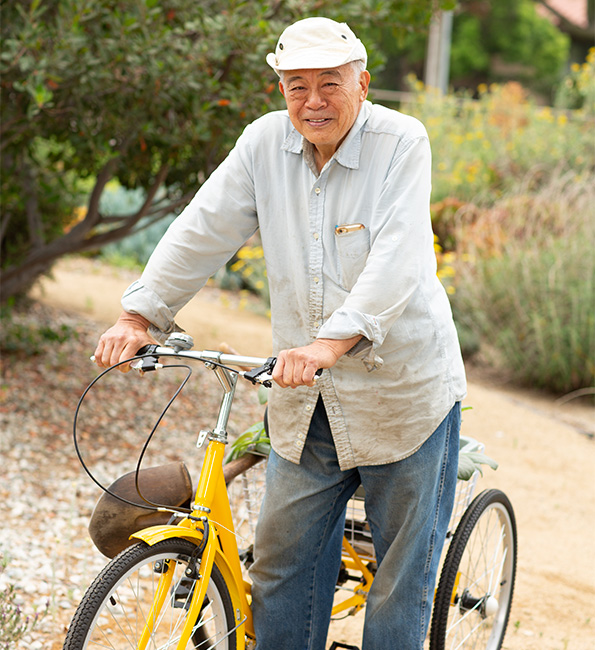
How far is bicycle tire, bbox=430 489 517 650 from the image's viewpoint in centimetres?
254

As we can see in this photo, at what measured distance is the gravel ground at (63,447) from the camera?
10.6 feet

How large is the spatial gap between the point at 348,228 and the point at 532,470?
3658mm

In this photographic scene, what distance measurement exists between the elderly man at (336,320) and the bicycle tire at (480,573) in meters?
0.26

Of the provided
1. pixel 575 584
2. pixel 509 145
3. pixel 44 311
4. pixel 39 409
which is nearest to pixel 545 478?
pixel 575 584

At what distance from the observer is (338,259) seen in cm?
207

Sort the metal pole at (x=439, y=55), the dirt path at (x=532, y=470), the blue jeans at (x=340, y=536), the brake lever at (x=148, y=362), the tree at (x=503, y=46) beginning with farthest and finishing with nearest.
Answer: the tree at (x=503, y=46) → the metal pole at (x=439, y=55) → the dirt path at (x=532, y=470) → the blue jeans at (x=340, y=536) → the brake lever at (x=148, y=362)

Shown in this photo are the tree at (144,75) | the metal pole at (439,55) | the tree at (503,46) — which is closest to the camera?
the tree at (144,75)

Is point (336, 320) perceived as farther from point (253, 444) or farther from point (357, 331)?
point (253, 444)

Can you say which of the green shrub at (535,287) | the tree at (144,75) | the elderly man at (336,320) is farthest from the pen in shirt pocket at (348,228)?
the green shrub at (535,287)

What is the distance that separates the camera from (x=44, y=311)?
7.01 meters

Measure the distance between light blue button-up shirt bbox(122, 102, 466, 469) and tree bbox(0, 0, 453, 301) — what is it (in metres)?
1.87

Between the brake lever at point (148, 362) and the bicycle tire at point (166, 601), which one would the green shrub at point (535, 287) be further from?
the brake lever at point (148, 362)

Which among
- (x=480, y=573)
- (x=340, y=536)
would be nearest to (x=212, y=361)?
(x=340, y=536)

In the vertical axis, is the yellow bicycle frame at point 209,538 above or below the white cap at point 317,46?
below
